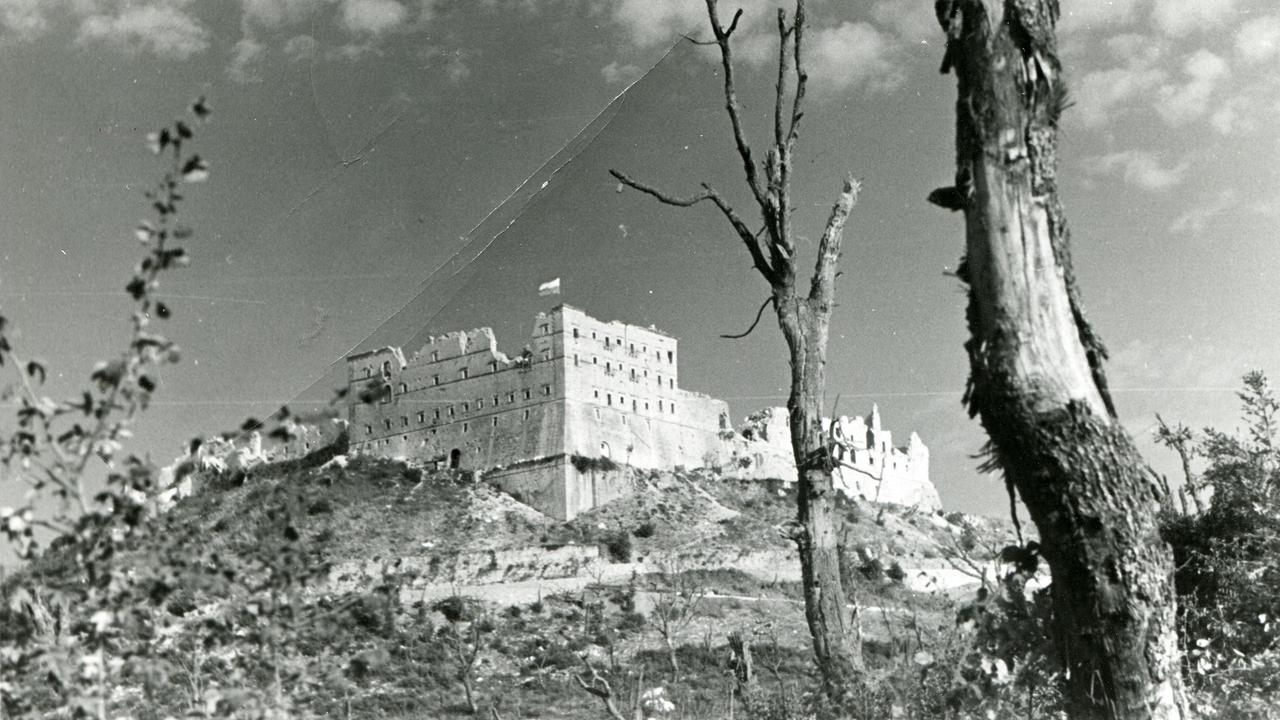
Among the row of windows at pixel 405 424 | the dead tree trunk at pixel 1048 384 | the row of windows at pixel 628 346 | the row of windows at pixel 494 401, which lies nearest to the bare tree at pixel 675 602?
the row of windows at pixel 494 401

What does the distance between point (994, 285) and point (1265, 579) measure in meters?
5.05

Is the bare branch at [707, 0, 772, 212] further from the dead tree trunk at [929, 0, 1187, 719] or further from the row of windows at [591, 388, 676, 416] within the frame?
the row of windows at [591, 388, 676, 416]

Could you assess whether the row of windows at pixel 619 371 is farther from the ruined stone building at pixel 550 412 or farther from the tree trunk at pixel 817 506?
the tree trunk at pixel 817 506

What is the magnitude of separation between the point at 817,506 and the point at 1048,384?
3.76 metres

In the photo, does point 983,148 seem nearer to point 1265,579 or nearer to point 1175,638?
point 1175,638

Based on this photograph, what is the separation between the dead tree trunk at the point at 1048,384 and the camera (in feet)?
10.8

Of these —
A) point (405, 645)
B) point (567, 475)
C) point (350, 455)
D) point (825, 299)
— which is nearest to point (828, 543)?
point (825, 299)

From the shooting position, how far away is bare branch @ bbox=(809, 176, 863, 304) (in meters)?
7.72

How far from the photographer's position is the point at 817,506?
7066mm

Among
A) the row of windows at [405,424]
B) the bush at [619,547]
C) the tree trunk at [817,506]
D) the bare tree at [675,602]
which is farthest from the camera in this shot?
the row of windows at [405,424]

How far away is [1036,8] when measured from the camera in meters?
3.68

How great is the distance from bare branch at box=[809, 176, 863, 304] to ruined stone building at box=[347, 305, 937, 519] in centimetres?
4873

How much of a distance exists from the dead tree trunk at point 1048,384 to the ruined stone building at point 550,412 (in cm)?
5288

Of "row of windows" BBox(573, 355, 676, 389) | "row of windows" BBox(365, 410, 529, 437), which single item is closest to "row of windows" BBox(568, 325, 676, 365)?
"row of windows" BBox(573, 355, 676, 389)
